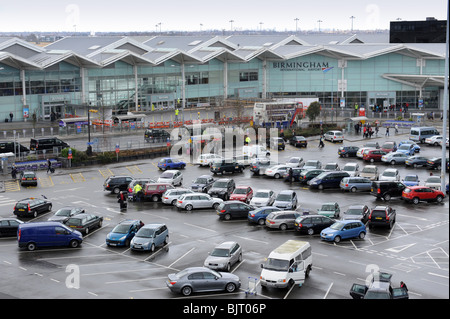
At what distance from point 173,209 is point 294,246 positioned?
48.4ft

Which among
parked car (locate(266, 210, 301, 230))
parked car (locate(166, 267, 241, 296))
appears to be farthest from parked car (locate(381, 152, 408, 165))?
parked car (locate(166, 267, 241, 296))

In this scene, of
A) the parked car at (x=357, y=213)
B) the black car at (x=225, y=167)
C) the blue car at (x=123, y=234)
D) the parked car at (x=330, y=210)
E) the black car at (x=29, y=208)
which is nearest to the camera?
the blue car at (x=123, y=234)

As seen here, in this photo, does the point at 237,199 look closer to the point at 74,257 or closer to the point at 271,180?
the point at 271,180

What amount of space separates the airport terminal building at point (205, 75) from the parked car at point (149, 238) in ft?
161

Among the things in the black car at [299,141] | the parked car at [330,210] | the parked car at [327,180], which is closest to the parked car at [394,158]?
the parked car at [327,180]

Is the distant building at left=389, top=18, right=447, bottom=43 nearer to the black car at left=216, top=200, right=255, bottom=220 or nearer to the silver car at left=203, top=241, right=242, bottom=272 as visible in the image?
the black car at left=216, top=200, right=255, bottom=220

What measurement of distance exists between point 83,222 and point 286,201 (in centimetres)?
1227

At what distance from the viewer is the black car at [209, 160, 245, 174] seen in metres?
51.0

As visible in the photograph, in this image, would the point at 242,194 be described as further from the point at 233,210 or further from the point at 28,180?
the point at 28,180

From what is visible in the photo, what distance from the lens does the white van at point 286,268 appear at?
→ 25375mm

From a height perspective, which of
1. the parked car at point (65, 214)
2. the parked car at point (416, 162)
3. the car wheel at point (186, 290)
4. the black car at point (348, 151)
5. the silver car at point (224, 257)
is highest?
the black car at point (348, 151)

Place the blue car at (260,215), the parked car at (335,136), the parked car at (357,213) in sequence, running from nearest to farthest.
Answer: the parked car at (357,213), the blue car at (260,215), the parked car at (335,136)

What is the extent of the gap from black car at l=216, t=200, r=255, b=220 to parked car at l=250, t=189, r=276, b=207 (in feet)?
5.96

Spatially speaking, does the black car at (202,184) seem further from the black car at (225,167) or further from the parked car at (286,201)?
the parked car at (286,201)
